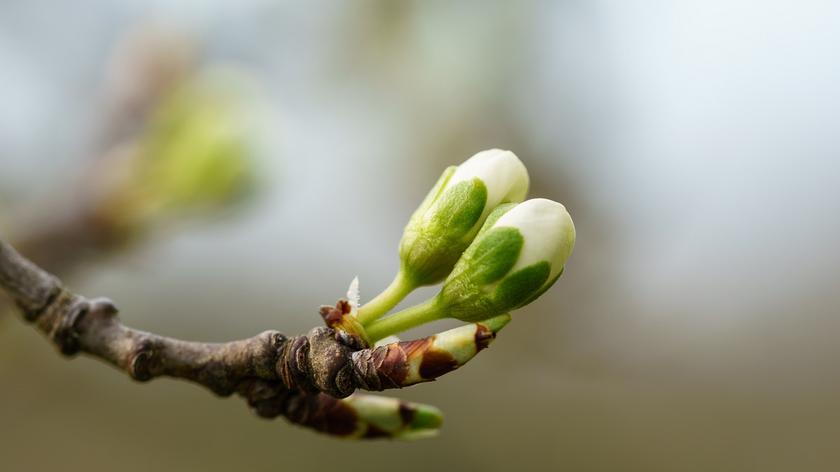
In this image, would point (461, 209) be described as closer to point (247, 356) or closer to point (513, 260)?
point (513, 260)

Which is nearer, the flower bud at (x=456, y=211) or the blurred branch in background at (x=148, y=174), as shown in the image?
the flower bud at (x=456, y=211)

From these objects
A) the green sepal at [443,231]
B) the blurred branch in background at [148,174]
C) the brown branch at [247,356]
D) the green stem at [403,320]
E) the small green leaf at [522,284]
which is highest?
the blurred branch in background at [148,174]

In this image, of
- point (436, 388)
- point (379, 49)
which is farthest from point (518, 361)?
point (379, 49)

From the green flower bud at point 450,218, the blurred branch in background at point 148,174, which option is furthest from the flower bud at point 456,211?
the blurred branch in background at point 148,174

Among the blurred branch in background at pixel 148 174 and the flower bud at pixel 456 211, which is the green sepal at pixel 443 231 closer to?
the flower bud at pixel 456 211

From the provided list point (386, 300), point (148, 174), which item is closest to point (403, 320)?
point (386, 300)

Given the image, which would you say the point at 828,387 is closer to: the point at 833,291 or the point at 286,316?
the point at 833,291
